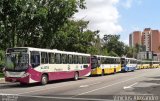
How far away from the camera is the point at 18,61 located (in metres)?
25.3

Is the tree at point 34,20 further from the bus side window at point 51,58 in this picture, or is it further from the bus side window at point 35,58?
the bus side window at point 35,58

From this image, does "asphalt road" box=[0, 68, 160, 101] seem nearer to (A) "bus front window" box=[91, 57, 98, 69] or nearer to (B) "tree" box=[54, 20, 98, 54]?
(A) "bus front window" box=[91, 57, 98, 69]

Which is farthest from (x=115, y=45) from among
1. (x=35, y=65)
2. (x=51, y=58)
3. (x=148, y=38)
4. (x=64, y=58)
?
(x=35, y=65)

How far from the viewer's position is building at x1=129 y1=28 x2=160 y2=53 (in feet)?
527

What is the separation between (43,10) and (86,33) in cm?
1600

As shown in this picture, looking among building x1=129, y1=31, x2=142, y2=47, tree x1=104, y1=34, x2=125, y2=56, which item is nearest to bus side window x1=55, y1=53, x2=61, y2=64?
tree x1=104, y1=34, x2=125, y2=56

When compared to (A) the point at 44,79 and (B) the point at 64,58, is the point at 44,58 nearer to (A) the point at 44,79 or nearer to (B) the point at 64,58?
(A) the point at 44,79

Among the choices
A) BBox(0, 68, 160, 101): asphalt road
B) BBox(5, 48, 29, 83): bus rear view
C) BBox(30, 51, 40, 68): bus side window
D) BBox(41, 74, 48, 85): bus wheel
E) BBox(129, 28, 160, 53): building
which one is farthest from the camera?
BBox(129, 28, 160, 53): building

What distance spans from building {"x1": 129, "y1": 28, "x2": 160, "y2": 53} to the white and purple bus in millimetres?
130456

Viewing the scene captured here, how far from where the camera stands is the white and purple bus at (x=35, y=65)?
2517cm

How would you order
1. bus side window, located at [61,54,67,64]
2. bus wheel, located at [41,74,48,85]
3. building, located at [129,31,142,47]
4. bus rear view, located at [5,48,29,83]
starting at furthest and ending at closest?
building, located at [129,31,142,47], bus side window, located at [61,54,67,64], bus wheel, located at [41,74,48,85], bus rear view, located at [5,48,29,83]

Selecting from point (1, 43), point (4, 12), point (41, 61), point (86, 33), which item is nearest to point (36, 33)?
point (1, 43)

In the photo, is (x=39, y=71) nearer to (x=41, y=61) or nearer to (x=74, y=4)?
(x=41, y=61)

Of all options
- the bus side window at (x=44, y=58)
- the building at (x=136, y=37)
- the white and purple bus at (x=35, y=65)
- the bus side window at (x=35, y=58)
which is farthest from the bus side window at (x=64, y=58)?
the building at (x=136, y=37)
